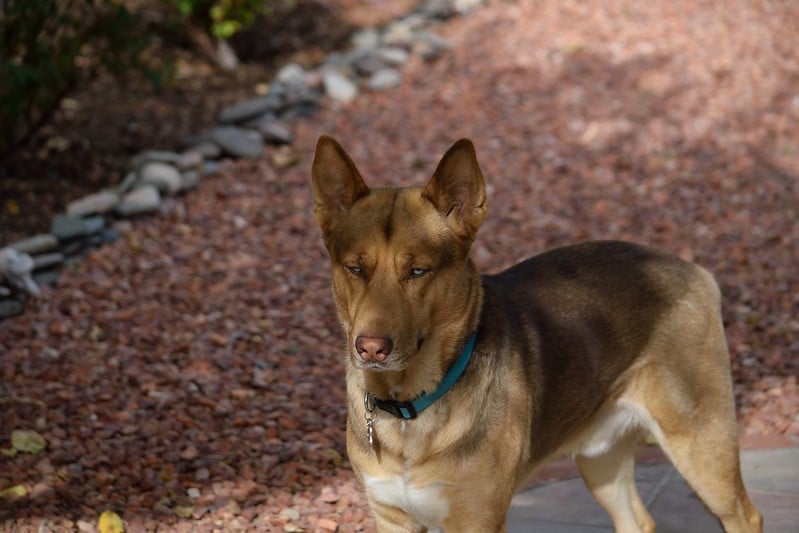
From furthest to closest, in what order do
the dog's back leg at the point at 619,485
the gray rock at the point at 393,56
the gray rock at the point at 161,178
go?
the gray rock at the point at 393,56
the gray rock at the point at 161,178
the dog's back leg at the point at 619,485

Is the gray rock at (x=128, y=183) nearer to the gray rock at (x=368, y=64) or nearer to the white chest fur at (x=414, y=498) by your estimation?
the gray rock at (x=368, y=64)

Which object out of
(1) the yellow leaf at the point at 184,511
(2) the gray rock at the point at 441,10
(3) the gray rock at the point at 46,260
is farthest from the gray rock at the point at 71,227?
(2) the gray rock at the point at 441,10

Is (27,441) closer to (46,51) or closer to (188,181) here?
(46,51)

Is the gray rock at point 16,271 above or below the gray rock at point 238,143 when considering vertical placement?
above

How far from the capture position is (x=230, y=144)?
389 inches

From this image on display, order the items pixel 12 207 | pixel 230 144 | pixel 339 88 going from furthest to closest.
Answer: pixel 339 88 < pixel 230 144 < pixel 12 207

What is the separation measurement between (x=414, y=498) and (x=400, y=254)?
830 millimetres

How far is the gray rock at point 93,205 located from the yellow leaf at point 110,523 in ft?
12.9

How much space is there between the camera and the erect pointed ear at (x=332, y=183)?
12.9 feet

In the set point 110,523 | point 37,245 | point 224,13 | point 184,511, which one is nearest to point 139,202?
point 37,245

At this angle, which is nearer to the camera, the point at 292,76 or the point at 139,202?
the point at 139,202

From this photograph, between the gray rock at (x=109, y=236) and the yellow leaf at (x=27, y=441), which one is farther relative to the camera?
the gray rock at (x=109, y=236)

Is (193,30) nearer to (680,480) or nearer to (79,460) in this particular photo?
(79,460)

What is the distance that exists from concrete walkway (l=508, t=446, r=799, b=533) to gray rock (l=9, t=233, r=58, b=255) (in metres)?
3.97
